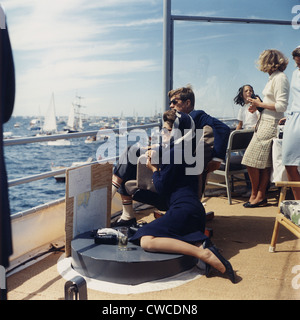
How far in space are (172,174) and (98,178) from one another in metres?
0.69

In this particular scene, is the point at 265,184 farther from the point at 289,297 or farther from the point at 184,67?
the point at 289,297

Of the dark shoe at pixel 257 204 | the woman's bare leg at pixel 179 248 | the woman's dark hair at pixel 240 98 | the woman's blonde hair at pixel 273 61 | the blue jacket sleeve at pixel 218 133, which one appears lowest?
the dark shoe at pixel 257 204

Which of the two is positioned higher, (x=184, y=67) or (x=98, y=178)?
(x=184, y=67)

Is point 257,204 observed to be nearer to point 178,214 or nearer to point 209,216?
point 209,216

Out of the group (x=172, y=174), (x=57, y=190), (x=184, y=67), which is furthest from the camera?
(x=57, y=190)

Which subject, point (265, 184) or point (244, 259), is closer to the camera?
point (244, 259)

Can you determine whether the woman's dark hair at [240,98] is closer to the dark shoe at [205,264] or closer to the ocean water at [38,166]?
the dark shoe at [205,264]

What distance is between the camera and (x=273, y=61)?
150 inches

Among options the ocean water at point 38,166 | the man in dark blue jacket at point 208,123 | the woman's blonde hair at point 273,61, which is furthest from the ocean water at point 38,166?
the man in dark blue jacket at point 208,123

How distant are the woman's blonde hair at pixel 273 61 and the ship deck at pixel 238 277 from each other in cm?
154

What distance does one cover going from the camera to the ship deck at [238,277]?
2234 mm

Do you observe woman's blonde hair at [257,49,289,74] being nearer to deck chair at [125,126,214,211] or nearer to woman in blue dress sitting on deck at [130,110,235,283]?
deck chair at [125,126,214,211]

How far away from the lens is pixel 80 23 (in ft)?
127
